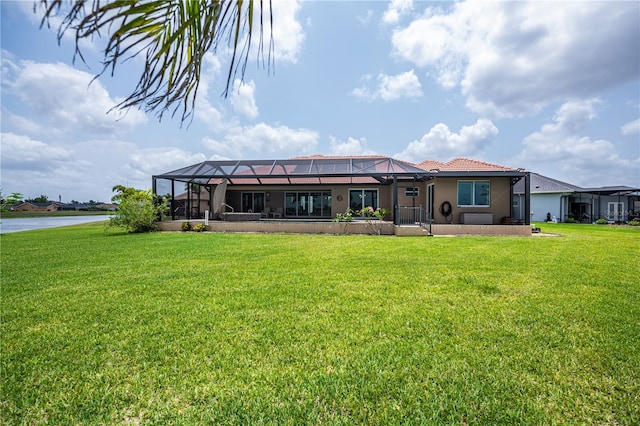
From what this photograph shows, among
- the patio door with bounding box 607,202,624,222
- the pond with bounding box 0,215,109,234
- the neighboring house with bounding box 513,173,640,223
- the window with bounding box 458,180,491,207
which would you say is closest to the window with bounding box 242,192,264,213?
the pond with bounding box 0,215,109,234

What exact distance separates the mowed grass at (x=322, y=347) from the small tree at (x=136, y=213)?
31.5 feet

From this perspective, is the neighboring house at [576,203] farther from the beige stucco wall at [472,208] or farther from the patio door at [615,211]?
the beige stucco wall at [472,208]

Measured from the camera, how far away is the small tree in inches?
625

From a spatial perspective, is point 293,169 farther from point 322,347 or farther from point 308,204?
point 322,347

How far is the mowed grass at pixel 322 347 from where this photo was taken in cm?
240

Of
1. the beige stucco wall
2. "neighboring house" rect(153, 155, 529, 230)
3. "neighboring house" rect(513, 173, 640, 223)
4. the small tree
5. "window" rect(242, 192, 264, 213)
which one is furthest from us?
"neighboring house" rect(513, 173, 640, 223)

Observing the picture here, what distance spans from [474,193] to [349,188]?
772 cm

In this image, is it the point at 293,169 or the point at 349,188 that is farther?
the point at 349,188

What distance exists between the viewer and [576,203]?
2873 centimetres

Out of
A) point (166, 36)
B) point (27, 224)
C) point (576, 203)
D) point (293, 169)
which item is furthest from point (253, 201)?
point (576, 203)

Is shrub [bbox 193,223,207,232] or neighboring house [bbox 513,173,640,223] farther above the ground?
neighboring house [bbox 513,173,640,223]

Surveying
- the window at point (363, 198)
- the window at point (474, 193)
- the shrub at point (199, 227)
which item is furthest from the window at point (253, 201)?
the window at point (474, 193)

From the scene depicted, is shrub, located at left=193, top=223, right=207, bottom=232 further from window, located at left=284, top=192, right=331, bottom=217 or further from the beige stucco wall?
the beige stucco wall

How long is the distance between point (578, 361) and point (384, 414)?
226 centimetres
